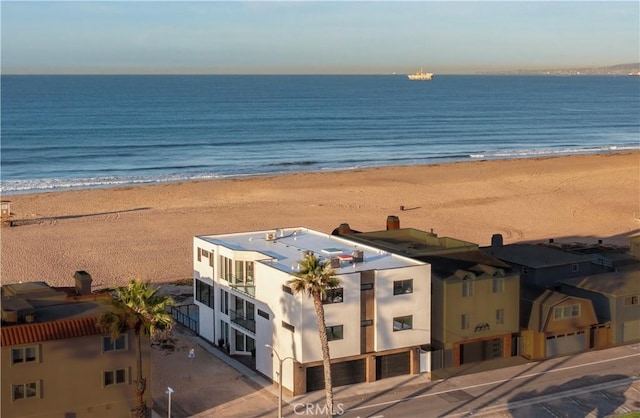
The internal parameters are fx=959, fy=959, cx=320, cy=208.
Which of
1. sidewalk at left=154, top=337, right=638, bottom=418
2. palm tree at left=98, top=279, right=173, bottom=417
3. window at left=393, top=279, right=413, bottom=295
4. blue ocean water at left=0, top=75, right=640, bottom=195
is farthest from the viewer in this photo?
blue ocean water at left=0, top=75, right=640, bottom=195

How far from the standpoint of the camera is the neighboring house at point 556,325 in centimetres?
4450

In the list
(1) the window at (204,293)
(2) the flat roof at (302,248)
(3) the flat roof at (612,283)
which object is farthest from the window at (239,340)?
(3) the flat roof at (612,283)

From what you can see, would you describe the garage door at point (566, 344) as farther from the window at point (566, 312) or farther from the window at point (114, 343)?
the window at point (114, 343)

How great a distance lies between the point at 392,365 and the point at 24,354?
15.8 meters

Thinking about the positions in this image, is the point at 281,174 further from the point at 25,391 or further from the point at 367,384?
the point at 25,391

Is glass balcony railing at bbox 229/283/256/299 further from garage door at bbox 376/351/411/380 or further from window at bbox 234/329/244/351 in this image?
garage door at bbox 376/351/411/380

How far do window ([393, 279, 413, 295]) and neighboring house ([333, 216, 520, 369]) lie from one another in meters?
1.82

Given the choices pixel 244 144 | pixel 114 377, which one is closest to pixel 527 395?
pixel 114 377

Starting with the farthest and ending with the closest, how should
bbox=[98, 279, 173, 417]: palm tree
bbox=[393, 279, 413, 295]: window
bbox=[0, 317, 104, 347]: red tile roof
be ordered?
bbox=[393, 279, 413, 295]: window, bbox=[98, 279, 173, 417]: palm tree, bbox=[0, 317, 104, 347]: red tile roof

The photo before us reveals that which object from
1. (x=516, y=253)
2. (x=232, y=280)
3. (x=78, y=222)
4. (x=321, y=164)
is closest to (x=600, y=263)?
(x=516, y=253)

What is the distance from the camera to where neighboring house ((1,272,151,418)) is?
33094 millimetres

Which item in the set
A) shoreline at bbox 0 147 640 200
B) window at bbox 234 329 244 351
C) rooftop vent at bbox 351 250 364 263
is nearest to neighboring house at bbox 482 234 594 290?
rooftop vent at bbox 351 250 364 263

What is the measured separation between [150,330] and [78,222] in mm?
44142

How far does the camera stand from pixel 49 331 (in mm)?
33469
